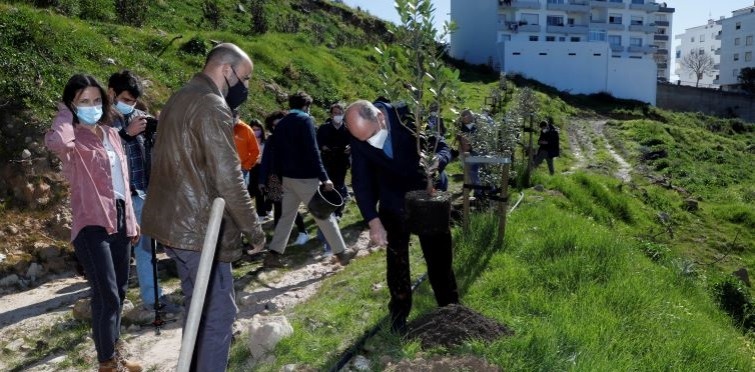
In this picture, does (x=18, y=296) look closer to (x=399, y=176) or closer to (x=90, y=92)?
(x=90, y=92)

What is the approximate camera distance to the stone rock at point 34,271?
6.88 metres

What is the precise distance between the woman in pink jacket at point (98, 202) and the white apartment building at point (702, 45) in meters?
98.8

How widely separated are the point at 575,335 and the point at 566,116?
1376 inches

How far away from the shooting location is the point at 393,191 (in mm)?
4453

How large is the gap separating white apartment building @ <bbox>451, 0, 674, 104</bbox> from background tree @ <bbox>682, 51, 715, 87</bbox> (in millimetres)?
29691

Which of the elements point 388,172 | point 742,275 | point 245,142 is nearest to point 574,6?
point 742,275

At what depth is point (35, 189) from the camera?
7922 mm

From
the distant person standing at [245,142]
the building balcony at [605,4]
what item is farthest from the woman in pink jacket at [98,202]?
the building balcony at [605,4]

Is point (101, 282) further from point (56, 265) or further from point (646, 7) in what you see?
point (646, 7)

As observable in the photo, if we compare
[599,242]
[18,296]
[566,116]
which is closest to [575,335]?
[599,242]

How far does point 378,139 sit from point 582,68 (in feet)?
172

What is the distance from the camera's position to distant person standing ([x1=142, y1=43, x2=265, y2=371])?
10.4 feet

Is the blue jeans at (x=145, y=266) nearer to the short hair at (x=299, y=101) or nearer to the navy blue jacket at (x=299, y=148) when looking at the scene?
the navy blue jacket at (x=299, y=148)

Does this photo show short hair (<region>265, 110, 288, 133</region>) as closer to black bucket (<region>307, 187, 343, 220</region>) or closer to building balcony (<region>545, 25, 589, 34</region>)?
black bucket (<region>307, 187, 343, 220</region>)
